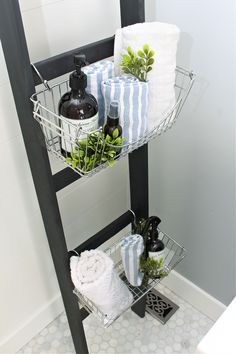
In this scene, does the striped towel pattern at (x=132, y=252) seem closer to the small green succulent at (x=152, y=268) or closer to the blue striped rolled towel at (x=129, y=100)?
the small green succulent at (x=152, y=268)

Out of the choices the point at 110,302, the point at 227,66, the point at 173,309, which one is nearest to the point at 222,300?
the point at 173,309

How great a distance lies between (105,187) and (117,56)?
60cm

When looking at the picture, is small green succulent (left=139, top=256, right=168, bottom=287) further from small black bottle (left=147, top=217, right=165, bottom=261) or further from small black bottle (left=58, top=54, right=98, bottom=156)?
small black bottle (left=58, top=54, right=98, bottom=156)

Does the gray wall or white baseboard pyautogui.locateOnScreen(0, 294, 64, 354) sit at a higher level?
the gray wall

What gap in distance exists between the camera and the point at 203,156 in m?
1.22

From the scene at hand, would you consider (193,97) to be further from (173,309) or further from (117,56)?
(173,309)

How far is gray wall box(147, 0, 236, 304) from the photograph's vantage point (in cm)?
102

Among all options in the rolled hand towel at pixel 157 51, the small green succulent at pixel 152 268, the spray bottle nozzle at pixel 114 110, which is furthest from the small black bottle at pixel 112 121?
the small green succulent at pixel 152 268

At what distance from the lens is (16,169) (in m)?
1.12

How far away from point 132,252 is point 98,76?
1.76ft

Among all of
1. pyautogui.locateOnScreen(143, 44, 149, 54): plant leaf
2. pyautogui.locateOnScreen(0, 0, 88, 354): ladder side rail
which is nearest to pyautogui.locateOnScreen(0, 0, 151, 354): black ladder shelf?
pyautogui.locateOnScreen(0, 0, 88, 354): ladder side rail

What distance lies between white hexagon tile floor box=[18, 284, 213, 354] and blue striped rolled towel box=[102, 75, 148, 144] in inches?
35.1

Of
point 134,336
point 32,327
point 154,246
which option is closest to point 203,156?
point 154,246

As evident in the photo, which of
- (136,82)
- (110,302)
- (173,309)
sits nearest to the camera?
(136,82)
